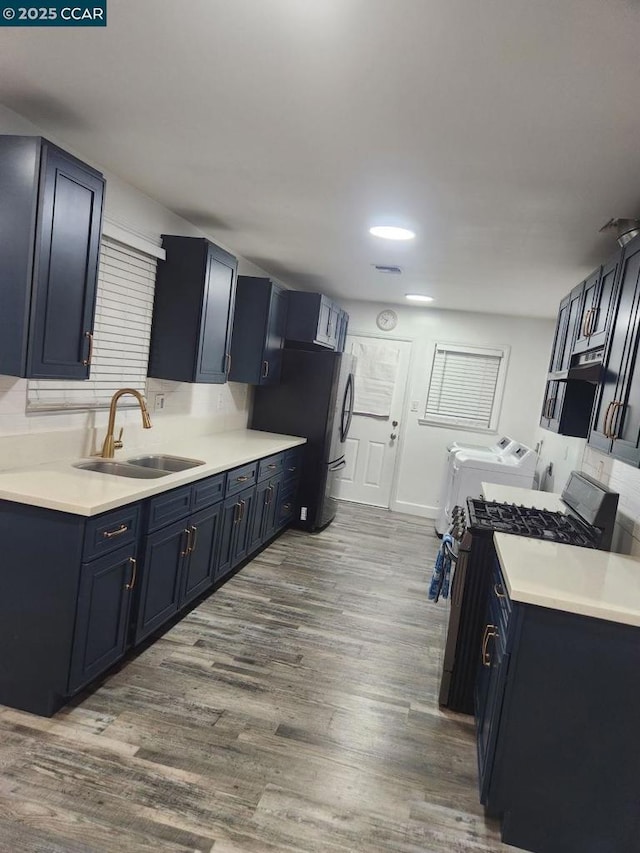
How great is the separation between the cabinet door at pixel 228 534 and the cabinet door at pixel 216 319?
2.63 ft

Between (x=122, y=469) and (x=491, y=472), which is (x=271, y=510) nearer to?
(x=122, y=469)

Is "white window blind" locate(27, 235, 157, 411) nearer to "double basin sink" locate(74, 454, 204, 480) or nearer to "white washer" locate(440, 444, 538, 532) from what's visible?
"double basin sink" locate(74, 454, 204, 480)

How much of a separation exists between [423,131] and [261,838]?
2.34 meters

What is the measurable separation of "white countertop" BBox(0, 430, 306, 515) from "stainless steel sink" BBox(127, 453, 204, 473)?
0.22ft

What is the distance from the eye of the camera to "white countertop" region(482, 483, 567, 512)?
3295mm

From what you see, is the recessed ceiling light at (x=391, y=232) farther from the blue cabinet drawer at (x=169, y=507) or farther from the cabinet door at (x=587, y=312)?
the blue cabinet drawer at (x=169, y=507)

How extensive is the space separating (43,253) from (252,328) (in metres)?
2.39

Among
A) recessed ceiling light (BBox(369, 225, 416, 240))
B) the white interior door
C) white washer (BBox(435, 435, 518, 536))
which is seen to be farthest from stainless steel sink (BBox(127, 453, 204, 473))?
the white interior door

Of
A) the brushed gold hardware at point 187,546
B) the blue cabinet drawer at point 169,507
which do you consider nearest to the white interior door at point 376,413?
the brushed gold hardware at point 187,546

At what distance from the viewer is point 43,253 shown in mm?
2125

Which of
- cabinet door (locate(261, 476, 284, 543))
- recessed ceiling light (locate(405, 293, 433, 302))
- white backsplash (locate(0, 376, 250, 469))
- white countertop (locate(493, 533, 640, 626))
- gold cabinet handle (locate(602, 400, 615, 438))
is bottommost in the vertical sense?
cabinet door (locate(261, 476, 284, 543))

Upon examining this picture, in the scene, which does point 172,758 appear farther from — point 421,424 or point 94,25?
point 421,424

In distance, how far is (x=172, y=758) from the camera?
2.00 meters

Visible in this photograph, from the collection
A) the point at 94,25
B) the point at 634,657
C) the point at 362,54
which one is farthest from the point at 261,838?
the point at 94,25
